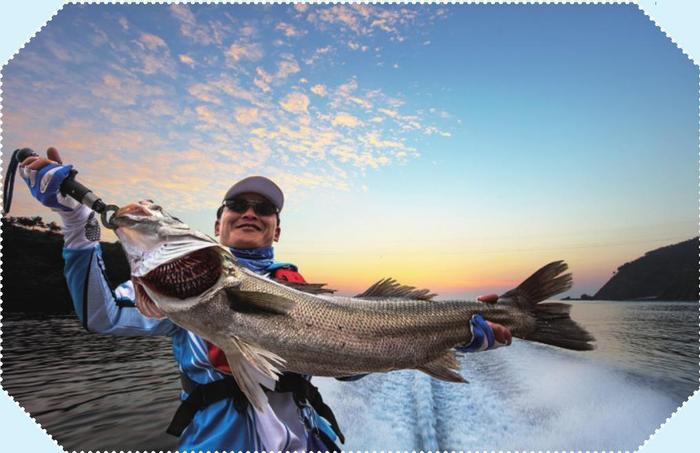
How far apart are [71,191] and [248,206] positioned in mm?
1919

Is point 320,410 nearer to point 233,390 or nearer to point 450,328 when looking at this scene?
point 233,390

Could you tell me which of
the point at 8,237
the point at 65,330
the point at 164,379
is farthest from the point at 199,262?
the point at 8,237

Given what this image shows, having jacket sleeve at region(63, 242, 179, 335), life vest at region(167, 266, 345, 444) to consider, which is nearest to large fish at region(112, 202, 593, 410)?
life vest at region(167, 266, 345, 444)

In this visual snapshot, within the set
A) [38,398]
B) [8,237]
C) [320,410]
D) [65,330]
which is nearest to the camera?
[320,410]

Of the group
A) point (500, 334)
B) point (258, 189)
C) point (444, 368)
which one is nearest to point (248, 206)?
point (258, 189)

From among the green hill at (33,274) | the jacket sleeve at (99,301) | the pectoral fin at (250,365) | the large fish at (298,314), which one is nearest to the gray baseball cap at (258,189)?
the jacket sleeve at (99,301)

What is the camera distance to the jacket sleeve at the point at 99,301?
3.32 m

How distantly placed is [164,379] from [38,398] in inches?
156

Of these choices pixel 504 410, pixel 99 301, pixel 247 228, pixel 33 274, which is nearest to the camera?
pixel 99 301

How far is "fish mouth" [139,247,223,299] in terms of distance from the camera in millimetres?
2654

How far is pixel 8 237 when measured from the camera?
3697 cm

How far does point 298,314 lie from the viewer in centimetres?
307

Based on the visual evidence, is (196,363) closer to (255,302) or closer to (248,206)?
(255,302)

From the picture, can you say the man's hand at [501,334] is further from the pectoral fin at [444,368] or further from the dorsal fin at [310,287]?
the dorsal fin at [310,287]
